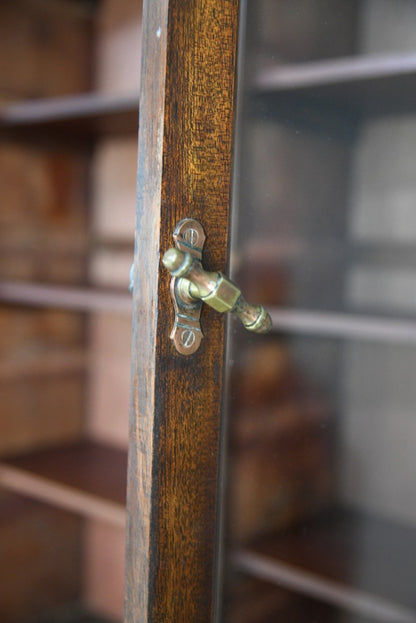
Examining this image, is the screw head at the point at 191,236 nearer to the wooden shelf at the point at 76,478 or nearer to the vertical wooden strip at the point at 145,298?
the vertical wooden strip at the point at 145,298

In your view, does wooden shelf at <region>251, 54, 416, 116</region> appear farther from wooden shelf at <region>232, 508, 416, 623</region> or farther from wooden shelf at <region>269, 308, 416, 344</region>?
wooden shelf at <region>232, 508, 416, 623</region>

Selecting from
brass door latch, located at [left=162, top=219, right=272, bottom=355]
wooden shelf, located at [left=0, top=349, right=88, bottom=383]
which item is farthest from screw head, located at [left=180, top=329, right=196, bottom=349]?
wooden shelf, located at [left=0, top=349, right=88, bottom=383]

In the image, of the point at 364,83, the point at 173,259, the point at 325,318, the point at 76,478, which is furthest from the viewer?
the point at 76,478

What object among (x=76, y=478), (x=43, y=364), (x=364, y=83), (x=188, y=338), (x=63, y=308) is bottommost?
(x=76, y=478)

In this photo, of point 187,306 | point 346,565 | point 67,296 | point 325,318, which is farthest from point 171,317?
point 67,296

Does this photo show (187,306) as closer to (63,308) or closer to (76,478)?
(76,478)

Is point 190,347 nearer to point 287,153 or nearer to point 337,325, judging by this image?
point 287,153

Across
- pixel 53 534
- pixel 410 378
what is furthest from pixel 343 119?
pixel 53 534
